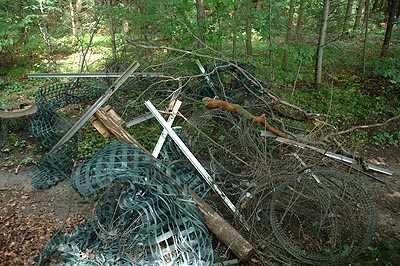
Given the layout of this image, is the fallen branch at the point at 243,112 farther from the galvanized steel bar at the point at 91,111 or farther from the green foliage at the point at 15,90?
the green foliage at the point at 15,90

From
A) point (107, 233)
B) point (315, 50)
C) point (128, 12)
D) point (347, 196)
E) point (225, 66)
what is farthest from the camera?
point (315, 50)

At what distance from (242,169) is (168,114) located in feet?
4.47

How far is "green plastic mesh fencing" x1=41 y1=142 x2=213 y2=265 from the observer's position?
12.9 ft

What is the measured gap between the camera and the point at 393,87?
8.40m

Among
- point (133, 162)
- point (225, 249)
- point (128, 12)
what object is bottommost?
point (225, 249)

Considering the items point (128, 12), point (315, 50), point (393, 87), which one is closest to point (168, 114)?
point (128, 12)

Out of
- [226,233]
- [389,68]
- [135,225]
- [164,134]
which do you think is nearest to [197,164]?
[164,134]

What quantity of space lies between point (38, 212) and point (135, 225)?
1.97 meters

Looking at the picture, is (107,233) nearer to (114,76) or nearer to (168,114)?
(168,114)

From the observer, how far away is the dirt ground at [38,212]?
14.9 feet

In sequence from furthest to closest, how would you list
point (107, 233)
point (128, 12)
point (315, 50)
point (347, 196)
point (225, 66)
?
point (315, 50)
point (128, 12)
point (225, 66)
point (347, 196)
point (107, 233)

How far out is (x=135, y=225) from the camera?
4031mm

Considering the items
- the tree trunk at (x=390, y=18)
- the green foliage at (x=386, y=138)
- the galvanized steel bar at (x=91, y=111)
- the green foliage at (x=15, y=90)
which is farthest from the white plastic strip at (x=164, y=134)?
the tree trunk at (x=390, y=18)

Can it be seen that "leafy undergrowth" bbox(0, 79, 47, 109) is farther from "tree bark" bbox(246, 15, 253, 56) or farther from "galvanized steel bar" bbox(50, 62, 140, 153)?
"tree bark" bbox(246, 15, 253, 56)
